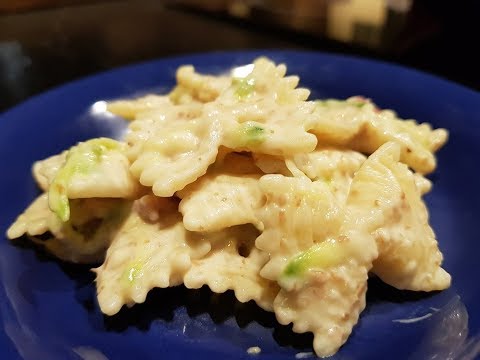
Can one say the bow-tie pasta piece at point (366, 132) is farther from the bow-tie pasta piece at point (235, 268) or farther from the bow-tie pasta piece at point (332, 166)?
the bow-tie pasta piece at point (235, 268)

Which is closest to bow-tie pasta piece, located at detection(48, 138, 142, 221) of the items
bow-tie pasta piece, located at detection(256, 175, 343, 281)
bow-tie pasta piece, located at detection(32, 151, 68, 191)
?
bow-tie pasta piece, located at detection(32, 151, 68, 191)

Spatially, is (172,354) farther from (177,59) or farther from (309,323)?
(177,59)

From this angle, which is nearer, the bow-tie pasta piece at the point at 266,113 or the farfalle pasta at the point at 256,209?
the farfalle pasta at the point at 256,209

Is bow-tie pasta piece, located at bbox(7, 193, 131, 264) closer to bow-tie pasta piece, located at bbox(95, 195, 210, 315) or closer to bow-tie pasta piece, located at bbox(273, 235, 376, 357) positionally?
bow-tie pasta piece, located at bbox(95, 195, 210, 315)

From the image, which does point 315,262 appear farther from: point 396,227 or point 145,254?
point 145,254

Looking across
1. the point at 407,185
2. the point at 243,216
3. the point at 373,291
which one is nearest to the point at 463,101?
the point at 407,185

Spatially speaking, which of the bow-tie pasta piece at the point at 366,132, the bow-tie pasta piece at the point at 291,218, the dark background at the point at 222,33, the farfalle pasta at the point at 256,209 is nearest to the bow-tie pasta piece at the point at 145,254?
the farfalle pasta at the point at 256,209
